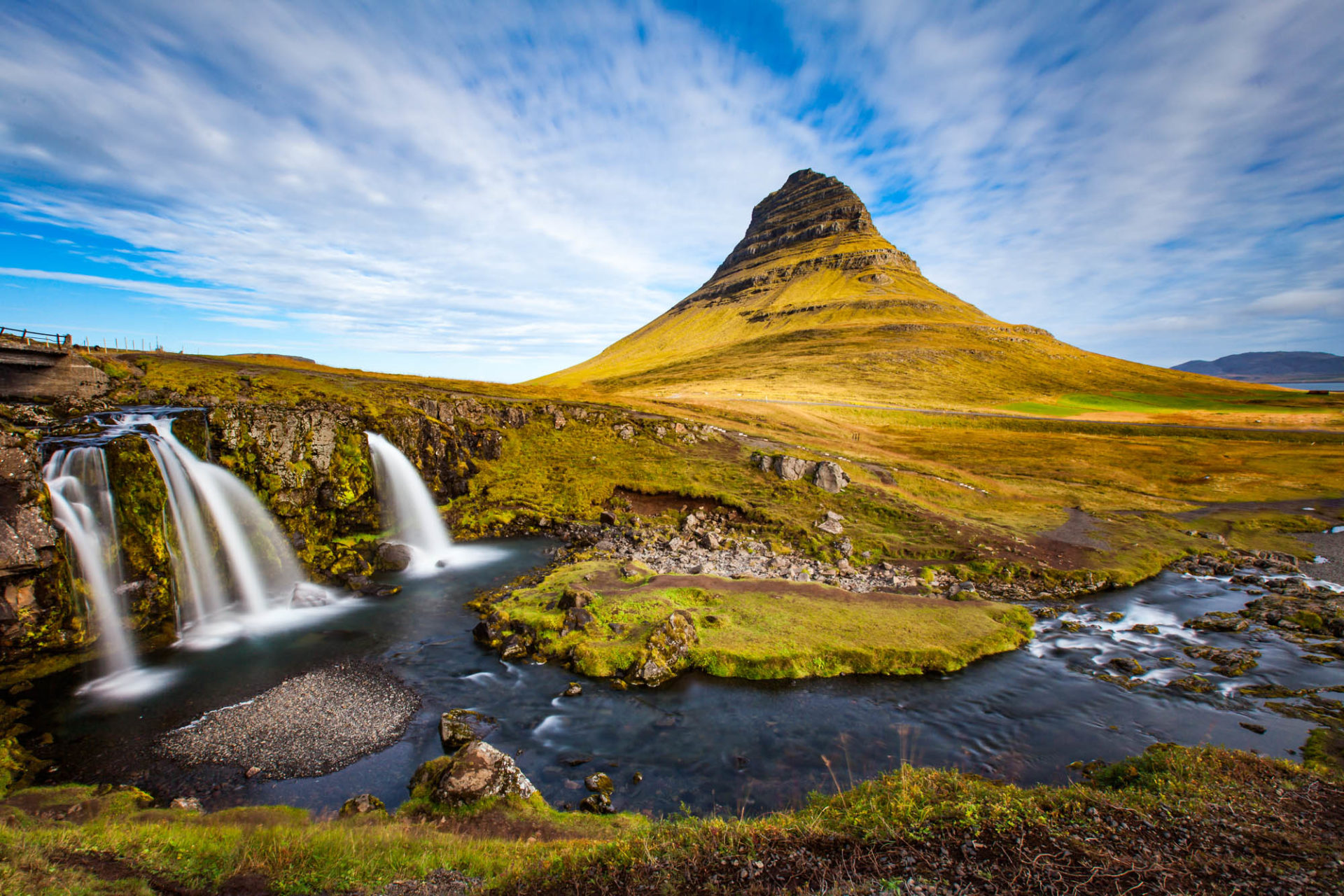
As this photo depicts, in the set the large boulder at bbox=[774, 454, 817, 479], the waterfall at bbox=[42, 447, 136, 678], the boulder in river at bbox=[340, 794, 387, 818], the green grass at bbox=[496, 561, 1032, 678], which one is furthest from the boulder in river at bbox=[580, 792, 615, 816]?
the large boulder at bbox=[774, 454, 817, 479]

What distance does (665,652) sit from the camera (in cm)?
1844

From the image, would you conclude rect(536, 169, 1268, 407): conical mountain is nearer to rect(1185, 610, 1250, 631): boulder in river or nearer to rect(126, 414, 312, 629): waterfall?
rect(126, 414, 312, 629): waterfall

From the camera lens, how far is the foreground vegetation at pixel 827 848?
7172 mm

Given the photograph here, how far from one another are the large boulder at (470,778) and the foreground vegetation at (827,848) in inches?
35.0

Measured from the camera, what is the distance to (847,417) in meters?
82.6

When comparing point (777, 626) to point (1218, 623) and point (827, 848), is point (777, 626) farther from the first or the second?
point (1218, 623)

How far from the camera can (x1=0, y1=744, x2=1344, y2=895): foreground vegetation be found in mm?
7172

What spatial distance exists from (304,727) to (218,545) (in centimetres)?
1335

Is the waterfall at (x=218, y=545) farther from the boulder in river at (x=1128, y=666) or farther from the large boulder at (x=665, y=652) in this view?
the boulder in river at (x=1128, y=666)

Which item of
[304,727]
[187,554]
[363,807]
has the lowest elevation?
[304,727]

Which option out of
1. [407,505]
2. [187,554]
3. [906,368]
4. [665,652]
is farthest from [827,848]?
[906,368]

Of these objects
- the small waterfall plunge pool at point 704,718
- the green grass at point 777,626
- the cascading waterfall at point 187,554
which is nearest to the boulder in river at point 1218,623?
the small waterfall plunge pool at point 704,718

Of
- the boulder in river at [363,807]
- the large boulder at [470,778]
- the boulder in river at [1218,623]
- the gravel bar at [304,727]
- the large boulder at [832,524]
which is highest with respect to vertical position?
the large boulder at [832,524]

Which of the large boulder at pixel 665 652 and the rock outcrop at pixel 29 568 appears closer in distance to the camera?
the rock outcrop at pixel 29 568
